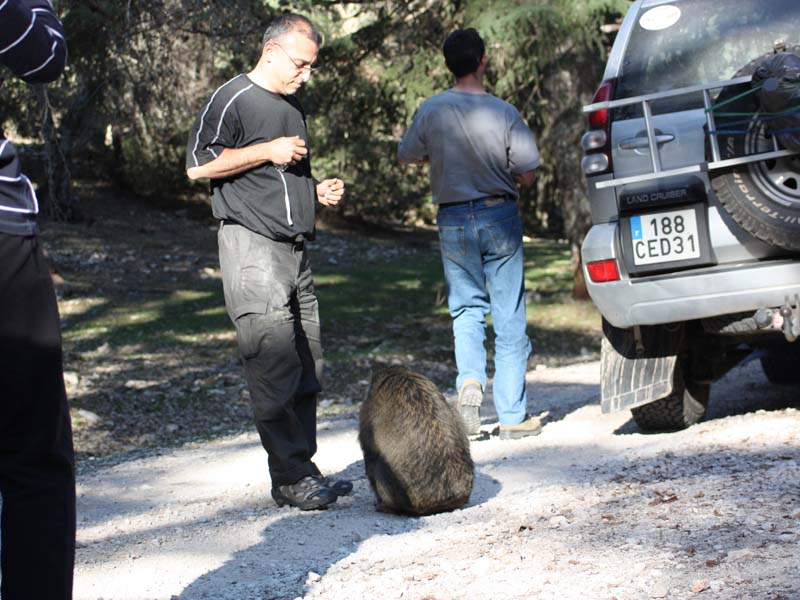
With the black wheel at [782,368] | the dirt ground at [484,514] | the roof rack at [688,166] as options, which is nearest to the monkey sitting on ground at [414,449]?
the dirt ground at [484,514]

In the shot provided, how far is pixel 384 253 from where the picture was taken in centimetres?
2191

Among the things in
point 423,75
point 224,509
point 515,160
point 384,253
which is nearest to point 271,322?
point 224,509

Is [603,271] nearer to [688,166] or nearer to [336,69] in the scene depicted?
[688,166]

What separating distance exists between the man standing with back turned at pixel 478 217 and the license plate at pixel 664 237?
49.6 inches

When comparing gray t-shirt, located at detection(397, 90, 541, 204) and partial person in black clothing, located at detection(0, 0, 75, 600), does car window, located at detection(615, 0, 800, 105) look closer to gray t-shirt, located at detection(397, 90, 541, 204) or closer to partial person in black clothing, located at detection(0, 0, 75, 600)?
→ gray t-shirt, located at detection(397, 90, 541, 204)

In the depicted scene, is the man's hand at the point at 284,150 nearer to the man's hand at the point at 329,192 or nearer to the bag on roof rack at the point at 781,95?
the man's hand at the point at 329,192

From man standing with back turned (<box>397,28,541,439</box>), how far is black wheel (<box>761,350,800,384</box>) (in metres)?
1.87

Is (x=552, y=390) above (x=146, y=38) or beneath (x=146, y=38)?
beneath

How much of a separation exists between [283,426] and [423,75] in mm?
8217

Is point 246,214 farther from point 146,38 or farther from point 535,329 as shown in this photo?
point 535,329

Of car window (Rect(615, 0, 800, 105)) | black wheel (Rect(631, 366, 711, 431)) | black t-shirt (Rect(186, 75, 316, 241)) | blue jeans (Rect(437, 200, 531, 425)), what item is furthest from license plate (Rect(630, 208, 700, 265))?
black t-shirt (Rect(186, 75, 316, 241))

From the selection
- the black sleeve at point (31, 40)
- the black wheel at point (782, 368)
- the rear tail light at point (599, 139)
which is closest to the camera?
the black sleeve at point (31, 40)

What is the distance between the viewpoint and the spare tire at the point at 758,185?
5211 mm

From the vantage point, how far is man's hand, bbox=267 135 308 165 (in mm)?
5219
